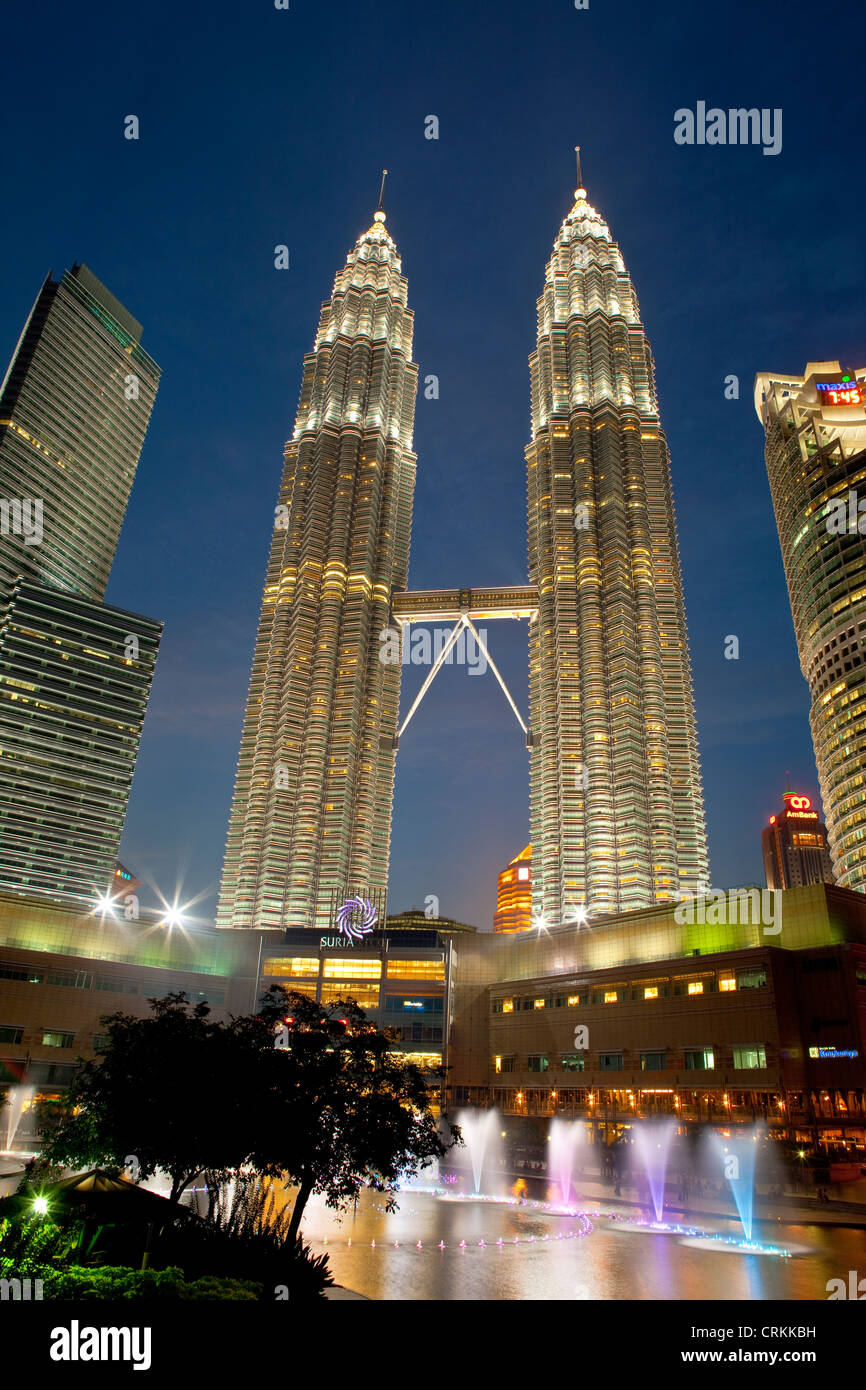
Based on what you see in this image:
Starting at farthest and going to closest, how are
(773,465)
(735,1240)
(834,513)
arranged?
(773,465), (834,513), (735,1240)

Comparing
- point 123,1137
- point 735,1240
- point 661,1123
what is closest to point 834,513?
point 661,1123

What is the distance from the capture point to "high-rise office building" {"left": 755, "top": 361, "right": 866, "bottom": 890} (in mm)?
141250

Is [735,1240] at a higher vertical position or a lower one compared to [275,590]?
lower

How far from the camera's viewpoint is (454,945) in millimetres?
127500

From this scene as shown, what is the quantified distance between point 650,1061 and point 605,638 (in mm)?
92772

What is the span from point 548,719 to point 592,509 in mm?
46975

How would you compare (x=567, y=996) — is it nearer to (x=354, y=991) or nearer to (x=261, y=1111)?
(x=354, y=991)

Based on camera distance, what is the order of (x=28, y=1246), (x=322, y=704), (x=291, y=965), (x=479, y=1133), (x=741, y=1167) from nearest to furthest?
(x=28, y=1246), (x=741, y=1167), (x=479, y=1133), (x=291, y=965), (x=322, y=704)

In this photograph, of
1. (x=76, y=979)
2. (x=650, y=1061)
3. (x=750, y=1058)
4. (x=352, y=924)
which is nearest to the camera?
(x=750, y=1058)

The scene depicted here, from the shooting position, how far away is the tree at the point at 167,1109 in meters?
24.0

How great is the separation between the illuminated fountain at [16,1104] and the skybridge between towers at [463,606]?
98055 millimetres

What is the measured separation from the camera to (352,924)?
13088 centimetres

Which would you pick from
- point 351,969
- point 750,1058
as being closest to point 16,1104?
point 351,969
